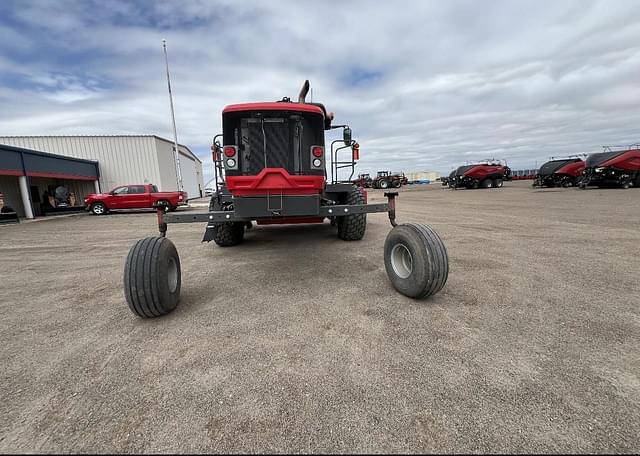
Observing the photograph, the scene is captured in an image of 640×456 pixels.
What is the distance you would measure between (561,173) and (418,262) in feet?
81.1

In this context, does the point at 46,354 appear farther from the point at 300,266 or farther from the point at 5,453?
the point at 300,266

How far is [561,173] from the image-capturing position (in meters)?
20.8

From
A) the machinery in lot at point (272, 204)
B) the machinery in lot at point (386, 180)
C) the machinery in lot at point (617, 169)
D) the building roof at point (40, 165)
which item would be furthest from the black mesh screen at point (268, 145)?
the machinery in lot at point (386, 180)

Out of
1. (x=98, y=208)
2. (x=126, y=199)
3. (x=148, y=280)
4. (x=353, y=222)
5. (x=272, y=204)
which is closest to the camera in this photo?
(x=148, y=280)

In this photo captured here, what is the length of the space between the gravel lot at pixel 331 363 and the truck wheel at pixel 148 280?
0.48 feet

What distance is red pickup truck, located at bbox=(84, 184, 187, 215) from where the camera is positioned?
571 inches

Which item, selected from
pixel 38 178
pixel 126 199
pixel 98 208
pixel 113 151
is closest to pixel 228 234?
pixel 126 199

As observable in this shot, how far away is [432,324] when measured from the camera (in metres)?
2.44

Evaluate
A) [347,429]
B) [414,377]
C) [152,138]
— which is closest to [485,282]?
[414,377]

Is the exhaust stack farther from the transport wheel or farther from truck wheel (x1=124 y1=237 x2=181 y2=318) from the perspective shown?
the transport wheel

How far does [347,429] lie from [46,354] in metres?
2.31

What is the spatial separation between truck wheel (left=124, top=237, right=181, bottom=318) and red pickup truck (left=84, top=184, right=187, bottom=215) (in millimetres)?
13233

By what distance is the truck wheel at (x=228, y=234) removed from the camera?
17.8 ft

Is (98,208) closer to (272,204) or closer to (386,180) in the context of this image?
(272,204)
